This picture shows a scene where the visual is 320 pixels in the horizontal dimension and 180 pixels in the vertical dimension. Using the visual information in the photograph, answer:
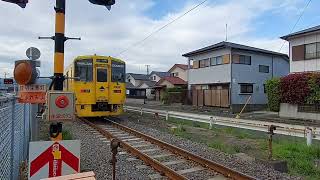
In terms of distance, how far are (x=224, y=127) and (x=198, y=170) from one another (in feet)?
27.4

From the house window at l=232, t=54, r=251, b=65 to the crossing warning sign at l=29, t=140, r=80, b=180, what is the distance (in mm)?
29743

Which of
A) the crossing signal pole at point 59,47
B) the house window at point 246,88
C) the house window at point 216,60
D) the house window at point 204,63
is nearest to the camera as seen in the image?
the crossing signal pole at point 59,47

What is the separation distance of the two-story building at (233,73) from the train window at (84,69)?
17.0m

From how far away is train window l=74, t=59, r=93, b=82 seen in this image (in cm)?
1683

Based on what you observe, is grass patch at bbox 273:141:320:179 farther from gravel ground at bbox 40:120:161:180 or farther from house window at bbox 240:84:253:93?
house window at bbox 240:84:253:93

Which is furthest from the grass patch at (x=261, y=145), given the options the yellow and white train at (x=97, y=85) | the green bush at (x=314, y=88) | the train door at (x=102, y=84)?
the green bush at (x=314, y=88)

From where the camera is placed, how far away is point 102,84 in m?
17.2

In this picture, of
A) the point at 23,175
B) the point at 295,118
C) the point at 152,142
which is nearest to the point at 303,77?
the point at 295,118

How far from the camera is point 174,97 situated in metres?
41.1

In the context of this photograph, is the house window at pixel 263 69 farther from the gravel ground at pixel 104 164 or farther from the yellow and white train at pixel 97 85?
the gravel ground at pixel 104 164

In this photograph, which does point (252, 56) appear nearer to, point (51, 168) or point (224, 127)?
point (224, 127)

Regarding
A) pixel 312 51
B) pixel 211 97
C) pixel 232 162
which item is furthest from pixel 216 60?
pixel 232 162

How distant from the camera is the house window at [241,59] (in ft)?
108

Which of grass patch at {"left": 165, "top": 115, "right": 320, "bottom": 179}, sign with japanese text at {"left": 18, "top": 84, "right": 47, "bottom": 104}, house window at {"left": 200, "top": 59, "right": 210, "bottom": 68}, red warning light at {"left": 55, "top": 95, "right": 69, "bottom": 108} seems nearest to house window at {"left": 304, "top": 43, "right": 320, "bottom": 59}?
house window at {"left": 200, "top": 59, "right": 210, "bottom": 68}
